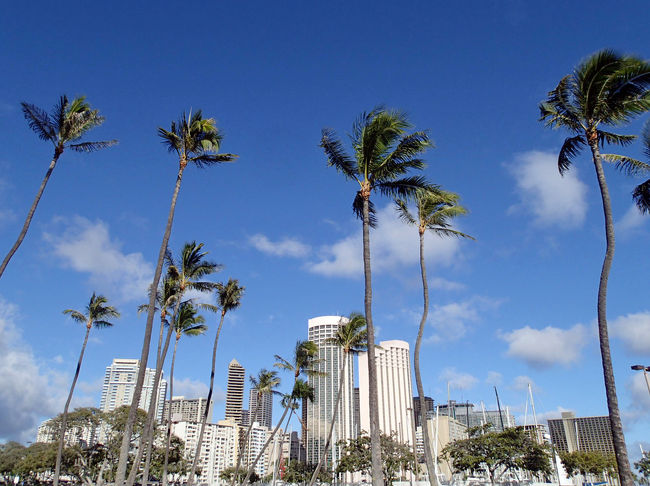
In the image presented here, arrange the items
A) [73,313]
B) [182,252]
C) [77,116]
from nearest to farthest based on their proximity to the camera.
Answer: [77,116] → [182,252] → [73,313]

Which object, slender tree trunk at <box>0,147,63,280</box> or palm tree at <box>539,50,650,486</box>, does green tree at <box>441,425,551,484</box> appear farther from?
slender tree trunk at <box>0,147,63,280</box>

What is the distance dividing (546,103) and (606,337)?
330 inches

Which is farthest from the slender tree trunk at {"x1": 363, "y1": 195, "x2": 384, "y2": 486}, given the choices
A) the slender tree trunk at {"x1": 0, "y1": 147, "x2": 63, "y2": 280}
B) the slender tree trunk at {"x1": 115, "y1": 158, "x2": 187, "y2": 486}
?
the slender tree trunk at {"x1": 0, "y1": 147, "x2": 63, "y2": 280}

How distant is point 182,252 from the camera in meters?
27.7

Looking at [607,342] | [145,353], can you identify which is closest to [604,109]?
[607,342]

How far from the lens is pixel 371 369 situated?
1614 centimetres

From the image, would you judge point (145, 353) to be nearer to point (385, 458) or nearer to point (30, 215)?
point (30, 215)

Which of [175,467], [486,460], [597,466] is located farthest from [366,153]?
[597,466]

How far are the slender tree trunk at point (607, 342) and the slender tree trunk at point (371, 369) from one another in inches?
256

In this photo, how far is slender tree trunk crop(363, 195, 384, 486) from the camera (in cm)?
1498

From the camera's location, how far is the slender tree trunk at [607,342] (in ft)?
40.9

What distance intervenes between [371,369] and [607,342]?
717cm

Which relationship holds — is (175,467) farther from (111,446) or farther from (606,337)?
(606,337)

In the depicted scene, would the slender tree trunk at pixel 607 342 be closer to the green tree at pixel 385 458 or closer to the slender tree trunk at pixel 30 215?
the slender tree trunk at pixel 30 215
